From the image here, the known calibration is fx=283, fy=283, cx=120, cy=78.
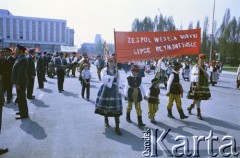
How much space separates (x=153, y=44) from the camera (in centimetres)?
674

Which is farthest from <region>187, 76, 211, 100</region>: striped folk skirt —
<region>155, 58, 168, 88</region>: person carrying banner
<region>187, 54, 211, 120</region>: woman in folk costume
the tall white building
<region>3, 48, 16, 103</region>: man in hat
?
the tall white building

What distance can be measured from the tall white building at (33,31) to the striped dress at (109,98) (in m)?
139

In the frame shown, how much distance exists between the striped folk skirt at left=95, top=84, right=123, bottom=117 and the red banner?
30.3 inches

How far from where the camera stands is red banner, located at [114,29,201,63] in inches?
253

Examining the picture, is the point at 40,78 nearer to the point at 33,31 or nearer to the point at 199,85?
the point at 199,85

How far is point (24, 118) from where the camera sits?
25.7ft

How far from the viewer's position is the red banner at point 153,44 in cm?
642

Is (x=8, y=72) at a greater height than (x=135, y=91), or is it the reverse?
(x=8, y=72)

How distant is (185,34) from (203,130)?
244cm

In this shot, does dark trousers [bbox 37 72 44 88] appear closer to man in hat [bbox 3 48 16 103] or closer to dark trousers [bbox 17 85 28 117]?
man in hat [bbox 3 48 16 103]

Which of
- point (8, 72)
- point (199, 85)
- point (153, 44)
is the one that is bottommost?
point (199, 85)

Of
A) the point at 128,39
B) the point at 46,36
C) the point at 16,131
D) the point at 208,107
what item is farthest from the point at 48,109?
→ the point at 46,36

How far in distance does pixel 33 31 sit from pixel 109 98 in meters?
148

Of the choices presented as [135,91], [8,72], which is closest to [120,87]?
[135,91]
